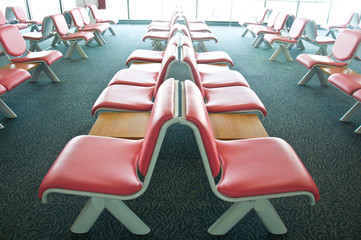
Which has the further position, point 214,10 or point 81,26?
point 214,10

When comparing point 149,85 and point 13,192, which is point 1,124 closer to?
point 13,192

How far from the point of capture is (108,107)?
205cm

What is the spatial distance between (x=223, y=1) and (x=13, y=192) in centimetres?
931

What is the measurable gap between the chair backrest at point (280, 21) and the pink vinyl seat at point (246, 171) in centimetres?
473

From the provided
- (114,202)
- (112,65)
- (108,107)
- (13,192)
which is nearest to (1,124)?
(13,192)

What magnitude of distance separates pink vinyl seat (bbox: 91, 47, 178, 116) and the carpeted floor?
1.64ft

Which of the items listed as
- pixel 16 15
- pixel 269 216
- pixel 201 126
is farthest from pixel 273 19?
pixel 16 15

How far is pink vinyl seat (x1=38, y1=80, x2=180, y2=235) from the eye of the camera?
1156 mm

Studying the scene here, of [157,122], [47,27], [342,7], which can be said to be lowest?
[47,27]

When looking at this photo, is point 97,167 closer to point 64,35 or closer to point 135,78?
point 135,78

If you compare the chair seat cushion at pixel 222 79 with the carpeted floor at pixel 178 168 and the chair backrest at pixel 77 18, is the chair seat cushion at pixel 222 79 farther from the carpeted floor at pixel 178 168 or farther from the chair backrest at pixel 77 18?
the chair backrest at pixel 77 18

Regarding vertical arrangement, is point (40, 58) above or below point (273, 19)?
below

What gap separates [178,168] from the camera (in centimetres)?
211

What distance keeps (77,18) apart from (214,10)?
5504 mm
